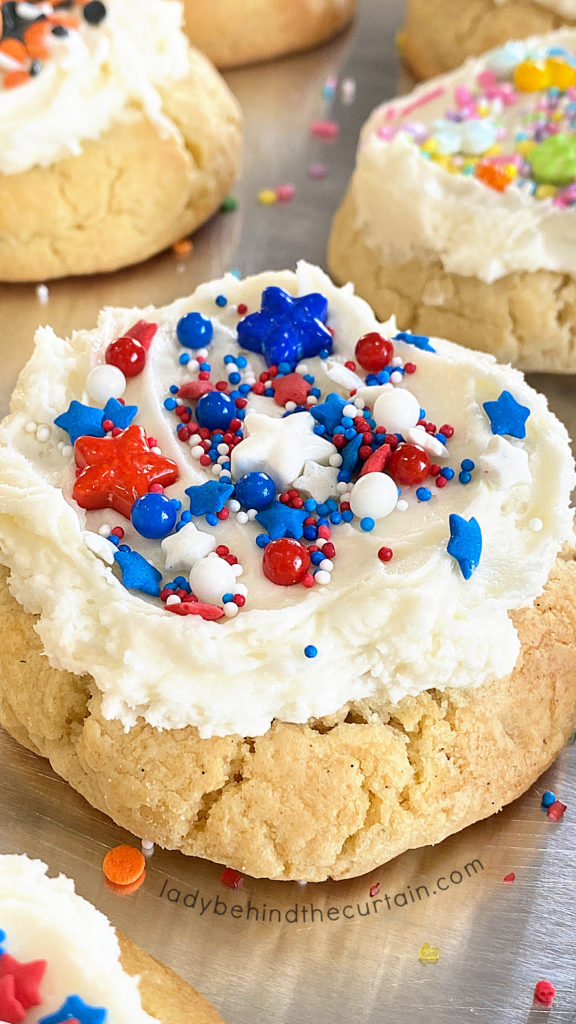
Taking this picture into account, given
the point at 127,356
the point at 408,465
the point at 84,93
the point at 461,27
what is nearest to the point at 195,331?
the point at 127,356

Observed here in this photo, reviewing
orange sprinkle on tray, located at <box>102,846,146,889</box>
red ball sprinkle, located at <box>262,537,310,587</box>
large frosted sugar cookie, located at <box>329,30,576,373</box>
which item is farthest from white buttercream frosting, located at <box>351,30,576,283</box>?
orange sprinkle on tray, located at <box>102,846,146,889</box>

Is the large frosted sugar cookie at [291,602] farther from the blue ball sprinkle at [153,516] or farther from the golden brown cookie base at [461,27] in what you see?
the golden brown cookie base at [461,27]

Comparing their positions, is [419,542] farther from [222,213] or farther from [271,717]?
[222,213]

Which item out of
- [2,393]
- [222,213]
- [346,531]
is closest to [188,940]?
[346,531]

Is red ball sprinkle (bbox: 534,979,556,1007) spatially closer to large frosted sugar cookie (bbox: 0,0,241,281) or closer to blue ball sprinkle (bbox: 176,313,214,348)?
blue ball sprinkle (bbox: 176,313,214,348)

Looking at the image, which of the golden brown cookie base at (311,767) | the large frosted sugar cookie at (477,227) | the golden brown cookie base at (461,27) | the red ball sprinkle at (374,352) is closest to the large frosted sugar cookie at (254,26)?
the golden brown cookie base at (461,27)

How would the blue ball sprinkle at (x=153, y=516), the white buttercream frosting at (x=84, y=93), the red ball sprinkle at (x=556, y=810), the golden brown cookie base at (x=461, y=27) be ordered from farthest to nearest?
1. the golden brown cookie base at (x=461, y=27)
2. the white buttercream frosting at (x=84, y=93)
3. the red ball sprinkle at (x=556, y=810)
4. the blue ball sprinkle at (x=153, y=516)

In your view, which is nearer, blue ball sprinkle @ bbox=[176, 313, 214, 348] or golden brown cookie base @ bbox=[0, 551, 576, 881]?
golden brown cookie base @ bbox=[0, 551, 576, 881]
